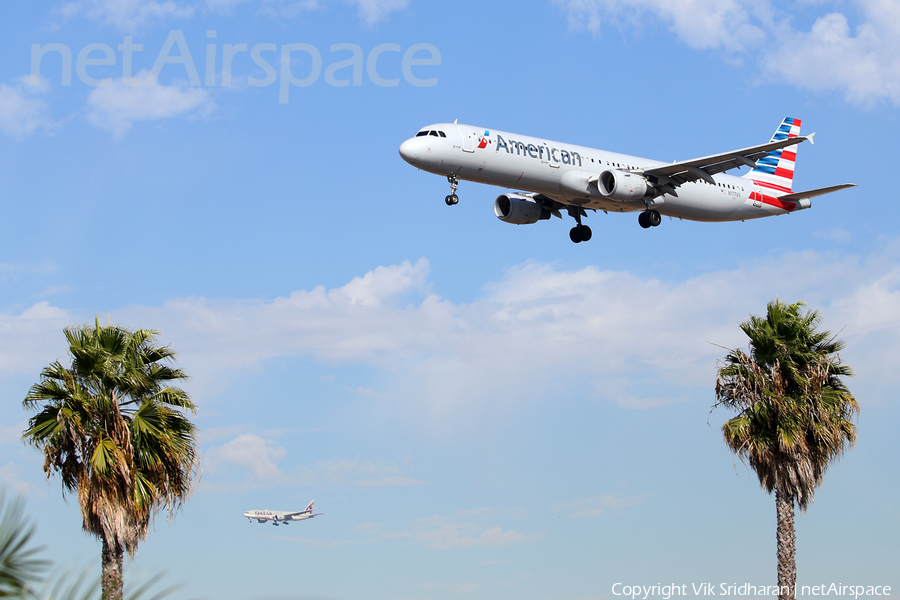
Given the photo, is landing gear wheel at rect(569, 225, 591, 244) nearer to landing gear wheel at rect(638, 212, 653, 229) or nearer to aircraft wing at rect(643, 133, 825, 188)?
landing gear wheel at rect(638, 212, 653, 229)

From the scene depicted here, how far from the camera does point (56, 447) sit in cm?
1656

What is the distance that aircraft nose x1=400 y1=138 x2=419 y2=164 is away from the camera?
30.7 m

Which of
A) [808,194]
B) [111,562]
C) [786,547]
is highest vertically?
[808,194]

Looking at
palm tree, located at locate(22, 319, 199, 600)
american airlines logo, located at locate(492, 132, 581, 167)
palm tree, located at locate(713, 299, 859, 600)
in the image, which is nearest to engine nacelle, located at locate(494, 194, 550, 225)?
american airlines logo, located at locate(492, 132, 581, 167)

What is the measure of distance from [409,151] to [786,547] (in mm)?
16783

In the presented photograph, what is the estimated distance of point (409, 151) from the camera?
101ft

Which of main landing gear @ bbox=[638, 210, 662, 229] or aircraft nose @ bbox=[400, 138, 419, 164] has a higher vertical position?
main landing gear @ bbox=[638, 210, 662, 229]

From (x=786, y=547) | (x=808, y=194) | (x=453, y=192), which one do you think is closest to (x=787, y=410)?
(x=786, y=547)

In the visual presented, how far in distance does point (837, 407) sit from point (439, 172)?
1485cm

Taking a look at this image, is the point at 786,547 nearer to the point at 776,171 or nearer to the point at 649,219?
the point at 649,219

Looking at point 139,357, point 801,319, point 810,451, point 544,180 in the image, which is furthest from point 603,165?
point 139,357

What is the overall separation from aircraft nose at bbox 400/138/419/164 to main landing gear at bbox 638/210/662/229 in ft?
33.3

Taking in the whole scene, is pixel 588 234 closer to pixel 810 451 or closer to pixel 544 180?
pixel 544 180

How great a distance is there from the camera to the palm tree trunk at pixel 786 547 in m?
19.9
